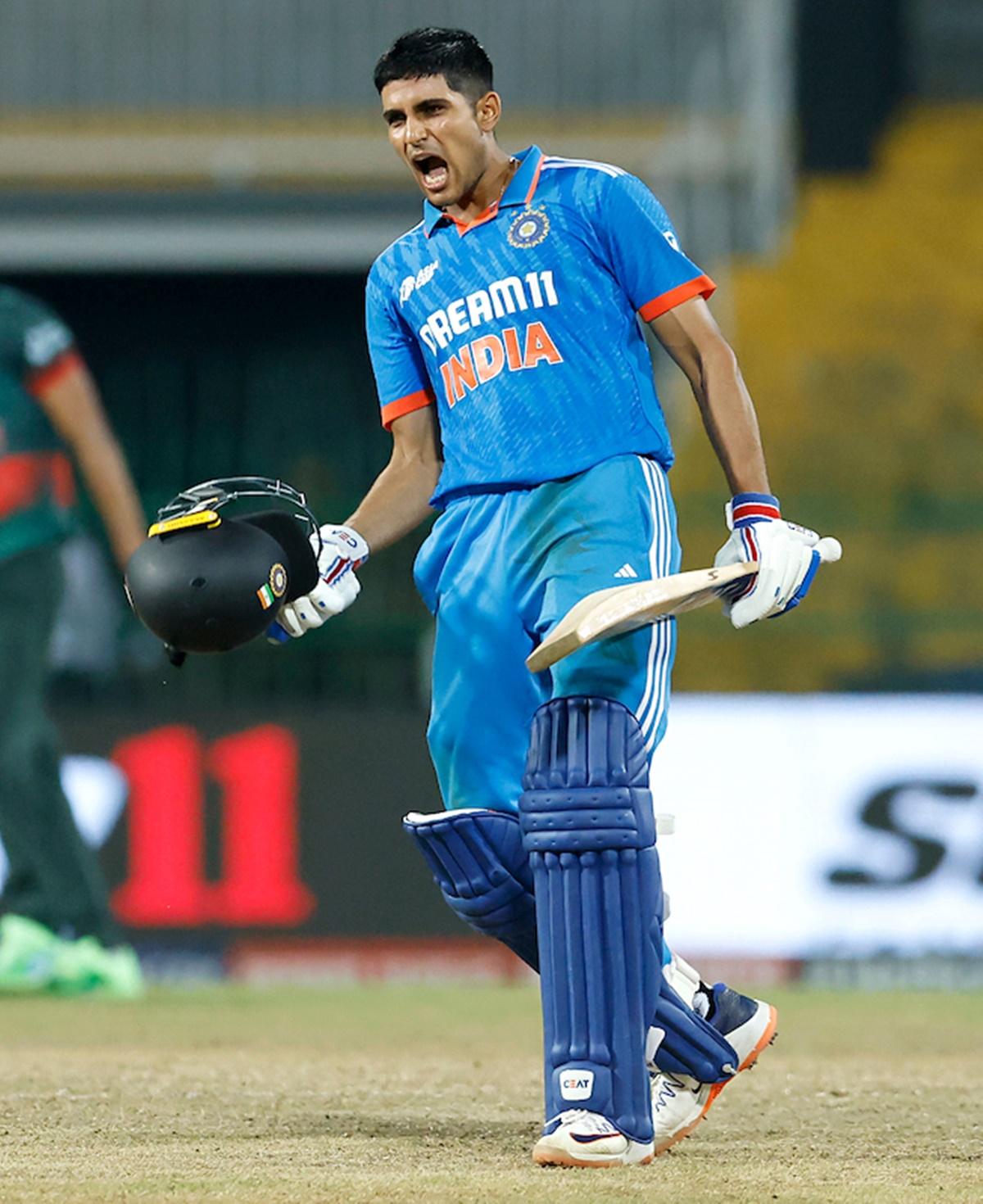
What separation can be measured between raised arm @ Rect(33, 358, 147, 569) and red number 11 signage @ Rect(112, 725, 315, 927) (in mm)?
1949

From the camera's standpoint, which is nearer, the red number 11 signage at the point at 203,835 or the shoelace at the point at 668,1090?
the shoelace at the point at 668,1090

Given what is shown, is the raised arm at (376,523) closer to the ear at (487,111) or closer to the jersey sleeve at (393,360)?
the jersey sleeve at (393,360)

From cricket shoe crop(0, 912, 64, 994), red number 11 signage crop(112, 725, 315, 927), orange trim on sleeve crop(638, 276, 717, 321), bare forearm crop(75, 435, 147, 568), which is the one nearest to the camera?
orange trim on sleeve crop(638, 276, 717, 321)

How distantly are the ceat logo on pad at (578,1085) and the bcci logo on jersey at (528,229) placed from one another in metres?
1.53

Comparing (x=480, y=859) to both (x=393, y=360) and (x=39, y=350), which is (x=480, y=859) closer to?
(x=393, y=360)

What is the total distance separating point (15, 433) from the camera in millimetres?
7926

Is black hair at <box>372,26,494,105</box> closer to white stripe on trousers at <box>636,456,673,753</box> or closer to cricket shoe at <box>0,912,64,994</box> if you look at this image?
white stripe on trousers at <box>636,456,673,753</box>

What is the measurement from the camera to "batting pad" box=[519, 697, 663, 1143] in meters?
3.90

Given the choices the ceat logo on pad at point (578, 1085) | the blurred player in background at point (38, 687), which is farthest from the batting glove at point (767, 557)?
the blurred player in background at point (38, 687)

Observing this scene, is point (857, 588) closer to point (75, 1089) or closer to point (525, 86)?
point (525, 86)

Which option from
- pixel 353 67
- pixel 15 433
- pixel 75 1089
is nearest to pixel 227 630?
pixel 75 1089

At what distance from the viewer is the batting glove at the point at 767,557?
3.97 metres

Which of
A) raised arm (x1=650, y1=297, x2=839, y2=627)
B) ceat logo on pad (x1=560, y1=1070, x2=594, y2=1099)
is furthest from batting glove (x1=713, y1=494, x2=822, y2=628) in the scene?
ceat logo on pad (x1=560, y1=1070, x2=594, y2=1099)

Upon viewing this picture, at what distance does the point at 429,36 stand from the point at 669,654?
1.25 m
